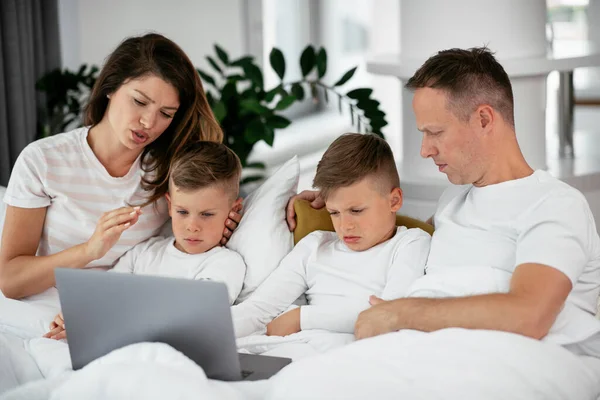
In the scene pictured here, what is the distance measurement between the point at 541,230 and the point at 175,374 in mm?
782

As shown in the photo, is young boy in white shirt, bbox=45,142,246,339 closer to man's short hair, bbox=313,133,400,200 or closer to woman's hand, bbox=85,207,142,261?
woman's hand, bbox=85,207,142,261

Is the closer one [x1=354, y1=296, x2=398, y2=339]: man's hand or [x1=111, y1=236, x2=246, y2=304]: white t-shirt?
[x1=354, y1=296, x2=398, y2=339]: man's hand

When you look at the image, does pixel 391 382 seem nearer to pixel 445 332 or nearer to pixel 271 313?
pixel 445 332

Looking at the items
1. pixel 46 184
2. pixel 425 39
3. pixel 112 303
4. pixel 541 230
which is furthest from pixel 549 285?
pixel 425 39

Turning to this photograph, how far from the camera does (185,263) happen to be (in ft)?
7.58

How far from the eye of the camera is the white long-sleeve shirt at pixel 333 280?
2.09 m

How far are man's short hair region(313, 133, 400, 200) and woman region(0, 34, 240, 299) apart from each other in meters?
0.35

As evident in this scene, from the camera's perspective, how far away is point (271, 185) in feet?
7.98

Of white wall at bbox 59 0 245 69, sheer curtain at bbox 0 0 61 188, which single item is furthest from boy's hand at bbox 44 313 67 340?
white wall at bbox 59 0 245 69

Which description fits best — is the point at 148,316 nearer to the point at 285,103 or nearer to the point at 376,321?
the point at 376,321

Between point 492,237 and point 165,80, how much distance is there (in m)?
0.95

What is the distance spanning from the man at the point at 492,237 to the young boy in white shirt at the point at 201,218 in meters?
0.49

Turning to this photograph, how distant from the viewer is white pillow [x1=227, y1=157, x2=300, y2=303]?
7.58 ft

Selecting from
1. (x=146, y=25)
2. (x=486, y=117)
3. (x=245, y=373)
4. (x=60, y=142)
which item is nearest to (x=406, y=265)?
(x=486, y=117)
